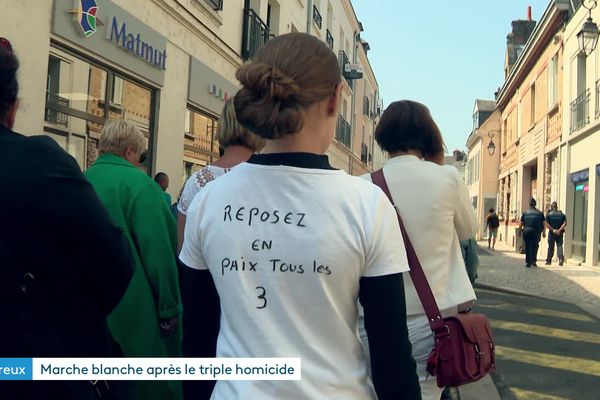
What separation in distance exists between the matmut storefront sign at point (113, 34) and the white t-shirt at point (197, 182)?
13.7 feet

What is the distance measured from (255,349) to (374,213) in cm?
44

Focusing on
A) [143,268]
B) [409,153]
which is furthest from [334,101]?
[143,268]

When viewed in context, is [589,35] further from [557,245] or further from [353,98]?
[353,98]

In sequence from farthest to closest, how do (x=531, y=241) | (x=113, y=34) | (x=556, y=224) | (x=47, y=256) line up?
(x=556, y=224)
(x=531, y=241)
(x=113, y=34)
(x=47, y=256)

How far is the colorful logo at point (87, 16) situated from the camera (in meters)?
6.86

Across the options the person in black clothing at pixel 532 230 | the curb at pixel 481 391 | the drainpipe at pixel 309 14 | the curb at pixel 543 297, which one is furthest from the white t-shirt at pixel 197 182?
the drainpipe at pixel 309 14

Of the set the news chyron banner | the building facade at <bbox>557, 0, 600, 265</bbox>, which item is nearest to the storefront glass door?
the building facade at <bbox>557, 0, 600, 265</bbox>

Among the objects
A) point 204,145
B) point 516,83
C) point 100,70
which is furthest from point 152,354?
point 516,83

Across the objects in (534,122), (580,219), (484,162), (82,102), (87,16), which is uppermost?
(484,162)

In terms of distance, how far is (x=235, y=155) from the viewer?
10.8 ft

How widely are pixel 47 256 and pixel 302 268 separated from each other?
2.20 feet

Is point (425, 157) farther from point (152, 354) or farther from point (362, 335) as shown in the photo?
point (152, 354)

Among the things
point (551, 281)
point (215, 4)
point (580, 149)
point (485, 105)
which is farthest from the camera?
point (485, 105)

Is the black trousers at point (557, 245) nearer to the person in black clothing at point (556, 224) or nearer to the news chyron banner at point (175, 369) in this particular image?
the person in black clothing at point (556, 224)
